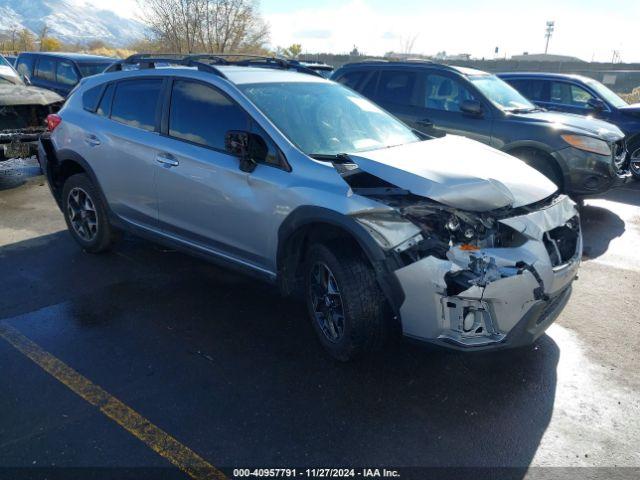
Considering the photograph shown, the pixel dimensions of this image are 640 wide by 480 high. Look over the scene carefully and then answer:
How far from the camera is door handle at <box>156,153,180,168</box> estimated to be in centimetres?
425

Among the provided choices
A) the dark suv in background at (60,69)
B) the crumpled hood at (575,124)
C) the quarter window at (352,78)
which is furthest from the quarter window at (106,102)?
the dark suv in background at (60,69)

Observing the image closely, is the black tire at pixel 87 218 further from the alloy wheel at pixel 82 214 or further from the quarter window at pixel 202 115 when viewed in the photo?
the quarter window at pixel 202 115

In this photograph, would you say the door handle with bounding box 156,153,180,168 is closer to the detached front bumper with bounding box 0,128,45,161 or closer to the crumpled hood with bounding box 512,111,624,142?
the detached front bumper with bounding box 0,128,45,161

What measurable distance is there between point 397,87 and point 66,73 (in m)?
7.75

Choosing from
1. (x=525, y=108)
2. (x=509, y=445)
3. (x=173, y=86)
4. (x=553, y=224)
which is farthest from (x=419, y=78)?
(x=509, y=445)

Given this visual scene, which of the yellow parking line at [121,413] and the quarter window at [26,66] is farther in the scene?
the quarter window at [26,66]

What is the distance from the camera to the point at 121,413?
9.86ft

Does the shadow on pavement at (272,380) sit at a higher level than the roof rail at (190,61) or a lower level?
lower

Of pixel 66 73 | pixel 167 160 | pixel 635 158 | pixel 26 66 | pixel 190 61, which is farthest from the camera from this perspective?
pixel 26 66

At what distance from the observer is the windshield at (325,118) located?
153 inches

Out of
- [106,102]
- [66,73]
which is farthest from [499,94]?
[66,73]

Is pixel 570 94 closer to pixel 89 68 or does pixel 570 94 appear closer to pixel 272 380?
pixel 272 380

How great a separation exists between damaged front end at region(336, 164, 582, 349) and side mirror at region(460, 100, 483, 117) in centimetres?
437

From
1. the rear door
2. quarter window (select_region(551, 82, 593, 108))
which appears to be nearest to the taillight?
the rear door
